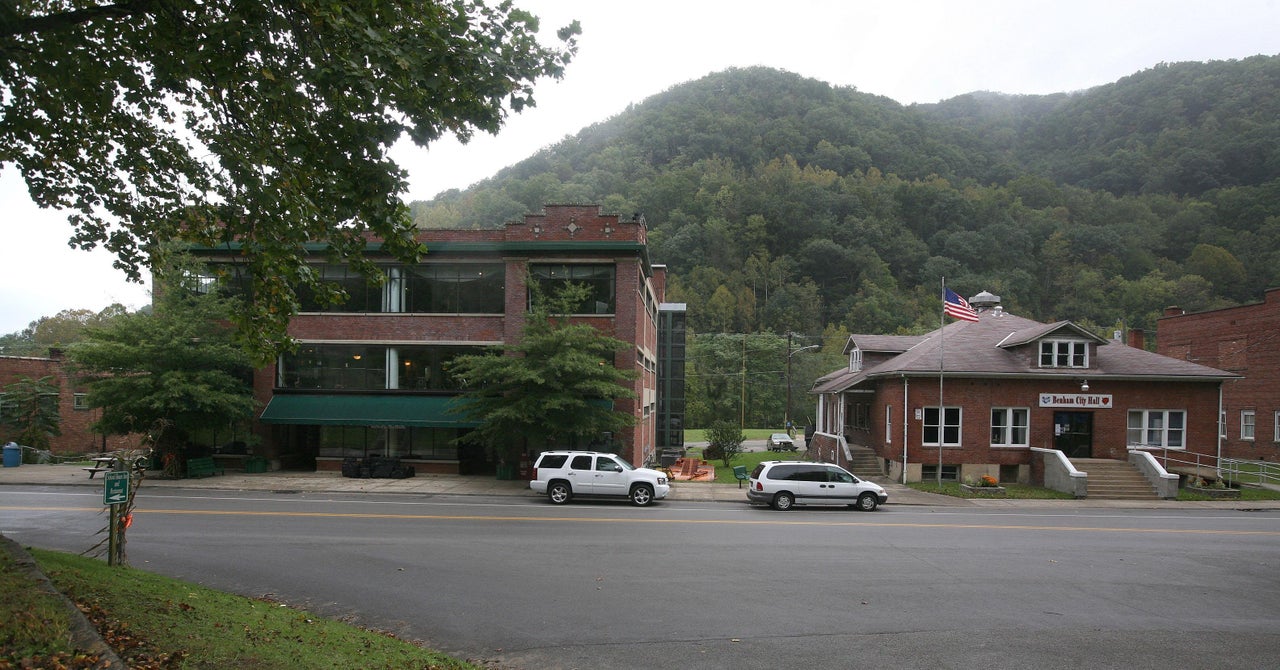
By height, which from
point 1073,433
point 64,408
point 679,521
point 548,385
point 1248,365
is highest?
point 1248,365

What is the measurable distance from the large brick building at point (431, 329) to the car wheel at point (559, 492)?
6061mm

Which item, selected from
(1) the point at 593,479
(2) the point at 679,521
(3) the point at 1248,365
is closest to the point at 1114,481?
(2) the point at 679,521

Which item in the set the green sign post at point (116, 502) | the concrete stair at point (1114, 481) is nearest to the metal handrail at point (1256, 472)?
the concrete stair at point (1114, 481)

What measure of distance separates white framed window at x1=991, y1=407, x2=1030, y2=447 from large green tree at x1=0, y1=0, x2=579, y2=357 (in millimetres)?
26748

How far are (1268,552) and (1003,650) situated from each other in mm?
11678

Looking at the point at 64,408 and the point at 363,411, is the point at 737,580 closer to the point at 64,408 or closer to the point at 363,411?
the point at 363,411

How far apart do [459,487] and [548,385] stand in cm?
519

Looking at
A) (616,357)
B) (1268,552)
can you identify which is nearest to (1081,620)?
(1268,552)

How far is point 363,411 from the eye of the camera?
96.4 ft

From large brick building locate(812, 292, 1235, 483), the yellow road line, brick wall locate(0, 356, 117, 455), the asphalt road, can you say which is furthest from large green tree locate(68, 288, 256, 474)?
large brick building locate(812, 292, 1235, 483)

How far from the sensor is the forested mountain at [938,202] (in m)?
92.2

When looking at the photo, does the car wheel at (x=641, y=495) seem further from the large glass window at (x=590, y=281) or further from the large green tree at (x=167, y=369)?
the large green tree at (x=167, y=369)

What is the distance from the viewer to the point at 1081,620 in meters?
10.1

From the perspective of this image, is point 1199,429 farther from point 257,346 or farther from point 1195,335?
point 257,346
